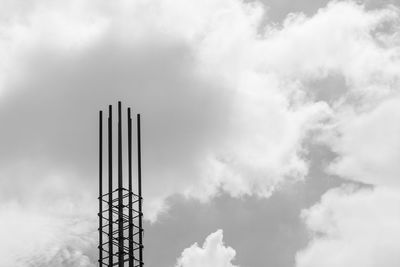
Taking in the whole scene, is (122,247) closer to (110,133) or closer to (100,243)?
(100,243)

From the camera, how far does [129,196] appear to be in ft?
306

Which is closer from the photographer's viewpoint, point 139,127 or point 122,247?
point 122,247

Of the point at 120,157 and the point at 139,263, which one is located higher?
the point at 120,157

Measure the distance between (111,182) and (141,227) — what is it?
18.5 feet

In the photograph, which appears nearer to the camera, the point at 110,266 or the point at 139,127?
the point at 110,266

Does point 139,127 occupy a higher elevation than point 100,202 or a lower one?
higher

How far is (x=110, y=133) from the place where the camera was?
311 feet

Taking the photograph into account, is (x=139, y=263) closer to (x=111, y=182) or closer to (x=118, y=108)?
(x=111, y=182)

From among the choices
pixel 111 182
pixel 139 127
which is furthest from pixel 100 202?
pixel 139 127

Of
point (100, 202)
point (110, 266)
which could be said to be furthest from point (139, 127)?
point (110, 266)

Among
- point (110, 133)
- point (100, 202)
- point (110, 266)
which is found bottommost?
point (110, 266)

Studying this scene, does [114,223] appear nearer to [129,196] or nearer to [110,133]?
[129,196]

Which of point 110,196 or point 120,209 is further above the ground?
point 110,196

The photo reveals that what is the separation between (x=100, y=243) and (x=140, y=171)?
343 inches
